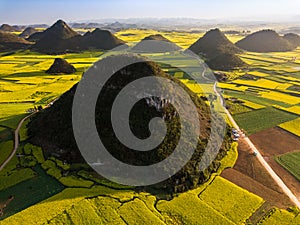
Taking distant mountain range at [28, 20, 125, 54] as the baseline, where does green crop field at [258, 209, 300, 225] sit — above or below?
below

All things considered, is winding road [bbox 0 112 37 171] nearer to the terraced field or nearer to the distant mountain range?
the terraced field

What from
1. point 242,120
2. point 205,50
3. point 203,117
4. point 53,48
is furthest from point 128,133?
point 53,48

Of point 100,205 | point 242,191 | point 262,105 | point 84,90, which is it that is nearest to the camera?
point 100,205

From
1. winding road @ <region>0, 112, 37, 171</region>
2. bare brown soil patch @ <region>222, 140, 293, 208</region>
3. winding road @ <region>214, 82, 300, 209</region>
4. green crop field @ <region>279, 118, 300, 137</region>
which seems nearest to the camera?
bare brown soil patch @ <region>222, 140, 293, 208</region>

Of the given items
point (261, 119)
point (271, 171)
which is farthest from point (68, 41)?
point (271, 171)

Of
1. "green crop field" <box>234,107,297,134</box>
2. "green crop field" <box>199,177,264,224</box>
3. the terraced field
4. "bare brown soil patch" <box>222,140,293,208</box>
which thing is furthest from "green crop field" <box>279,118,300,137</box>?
"green crop field" <box>199,177,264,224</box>

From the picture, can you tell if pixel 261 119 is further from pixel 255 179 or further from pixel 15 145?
pixel 15 145

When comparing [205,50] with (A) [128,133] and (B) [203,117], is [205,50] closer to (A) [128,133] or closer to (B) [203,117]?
(B) [203,117]

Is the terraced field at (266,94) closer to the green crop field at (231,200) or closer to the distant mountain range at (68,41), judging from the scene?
the green crop field at (231,200)
